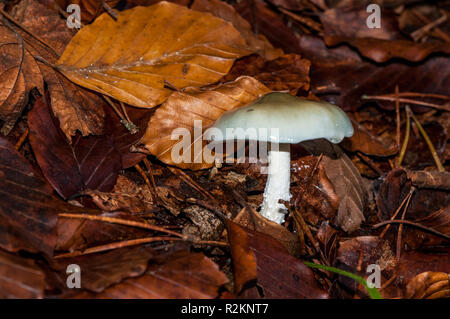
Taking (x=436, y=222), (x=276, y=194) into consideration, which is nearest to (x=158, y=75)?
(x=276, y=194)

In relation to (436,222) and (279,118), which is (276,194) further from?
(436,222)

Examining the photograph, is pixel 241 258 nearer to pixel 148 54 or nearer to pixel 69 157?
pixel 69 157

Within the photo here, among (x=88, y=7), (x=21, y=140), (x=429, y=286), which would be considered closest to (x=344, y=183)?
(x=429, y=286)

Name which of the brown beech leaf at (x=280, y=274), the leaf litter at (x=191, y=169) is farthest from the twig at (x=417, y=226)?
the brown beech leaf at (x=280, y=274)

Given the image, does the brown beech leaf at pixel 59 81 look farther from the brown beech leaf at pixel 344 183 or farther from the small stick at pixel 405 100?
the small stick at pixel 405 100

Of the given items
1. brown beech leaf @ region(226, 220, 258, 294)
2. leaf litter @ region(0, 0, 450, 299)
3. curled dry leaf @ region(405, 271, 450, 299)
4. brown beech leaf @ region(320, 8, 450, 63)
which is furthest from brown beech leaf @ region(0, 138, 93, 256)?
brown beech leaf @ region(320, 8, 450, 63)

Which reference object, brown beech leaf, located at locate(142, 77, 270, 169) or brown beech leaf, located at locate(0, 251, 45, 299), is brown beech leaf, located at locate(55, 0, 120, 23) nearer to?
brown beech leaf, located at locate(142, 77, 270, 169)

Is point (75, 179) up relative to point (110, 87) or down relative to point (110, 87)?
down
